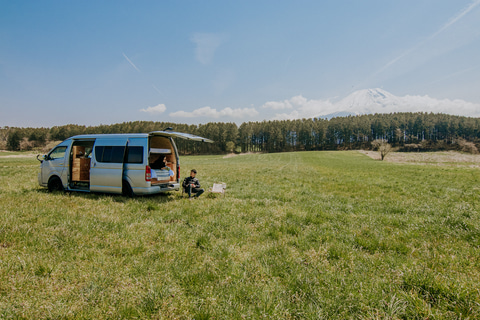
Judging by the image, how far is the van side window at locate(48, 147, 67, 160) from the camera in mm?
10891

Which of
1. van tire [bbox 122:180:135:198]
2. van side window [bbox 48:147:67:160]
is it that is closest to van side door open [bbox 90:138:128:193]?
van tire [bbox 122:180:135:198]

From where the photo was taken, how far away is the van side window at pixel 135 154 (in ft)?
31.2

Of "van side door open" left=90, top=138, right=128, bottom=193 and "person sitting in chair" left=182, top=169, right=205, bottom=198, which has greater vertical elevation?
"van side door open" left=90, top=138, right=128, bottom=193

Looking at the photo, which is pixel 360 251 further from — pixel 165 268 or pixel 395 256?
pixel 165 268

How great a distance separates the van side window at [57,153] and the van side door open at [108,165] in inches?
93.7

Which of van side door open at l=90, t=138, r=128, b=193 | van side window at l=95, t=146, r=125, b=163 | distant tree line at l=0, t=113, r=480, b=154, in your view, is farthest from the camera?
distant tree line at l=0, t=113, r=480, b=154

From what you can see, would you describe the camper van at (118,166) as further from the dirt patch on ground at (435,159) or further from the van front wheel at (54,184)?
the dirt patch on ground at (435,159)

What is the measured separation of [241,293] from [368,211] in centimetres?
698

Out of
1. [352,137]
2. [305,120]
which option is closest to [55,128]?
[305,120]

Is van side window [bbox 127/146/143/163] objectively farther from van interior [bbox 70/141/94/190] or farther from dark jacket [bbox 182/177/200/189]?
van interior [bbox 70/141/94/190]

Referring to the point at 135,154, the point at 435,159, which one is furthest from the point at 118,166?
the point at 435,159

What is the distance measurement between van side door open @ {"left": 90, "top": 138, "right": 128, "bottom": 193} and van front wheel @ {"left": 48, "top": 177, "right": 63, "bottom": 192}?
2615 millimetres

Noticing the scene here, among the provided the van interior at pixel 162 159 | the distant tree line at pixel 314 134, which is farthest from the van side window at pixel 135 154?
the distant tree line at pixel 314 134

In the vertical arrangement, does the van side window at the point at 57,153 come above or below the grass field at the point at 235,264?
above
